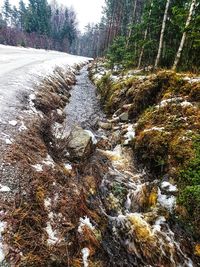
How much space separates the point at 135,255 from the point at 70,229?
1.27 meters

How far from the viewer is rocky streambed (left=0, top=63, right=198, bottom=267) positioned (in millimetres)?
3326

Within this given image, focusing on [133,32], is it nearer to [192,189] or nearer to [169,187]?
[169,187]

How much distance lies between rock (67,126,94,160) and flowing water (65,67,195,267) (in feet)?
2.42

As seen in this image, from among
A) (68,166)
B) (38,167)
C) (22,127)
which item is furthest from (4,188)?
(22,127)

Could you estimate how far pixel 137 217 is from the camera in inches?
186

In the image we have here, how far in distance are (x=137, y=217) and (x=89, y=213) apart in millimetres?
1038

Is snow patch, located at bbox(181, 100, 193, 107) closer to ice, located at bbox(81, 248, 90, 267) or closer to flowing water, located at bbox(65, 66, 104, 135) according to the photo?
flowing water, located at bbox(65, 66, 104, 135)

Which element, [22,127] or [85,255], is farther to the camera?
[22,127]

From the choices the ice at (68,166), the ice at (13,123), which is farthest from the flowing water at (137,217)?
the ice at (13,123)

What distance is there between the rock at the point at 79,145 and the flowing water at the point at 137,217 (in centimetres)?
74

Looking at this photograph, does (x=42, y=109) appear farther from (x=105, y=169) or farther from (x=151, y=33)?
(x=151, y=33)

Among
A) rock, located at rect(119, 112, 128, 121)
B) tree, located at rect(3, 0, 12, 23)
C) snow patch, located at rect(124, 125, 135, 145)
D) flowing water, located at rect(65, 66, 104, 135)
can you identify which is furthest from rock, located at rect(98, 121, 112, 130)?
tree, located at rect(3, 0, 12, 23)

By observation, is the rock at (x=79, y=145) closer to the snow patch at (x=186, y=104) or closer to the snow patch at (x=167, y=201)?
the snow patch at (x=167, y=201)

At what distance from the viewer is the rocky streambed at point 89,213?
10.9 ft
